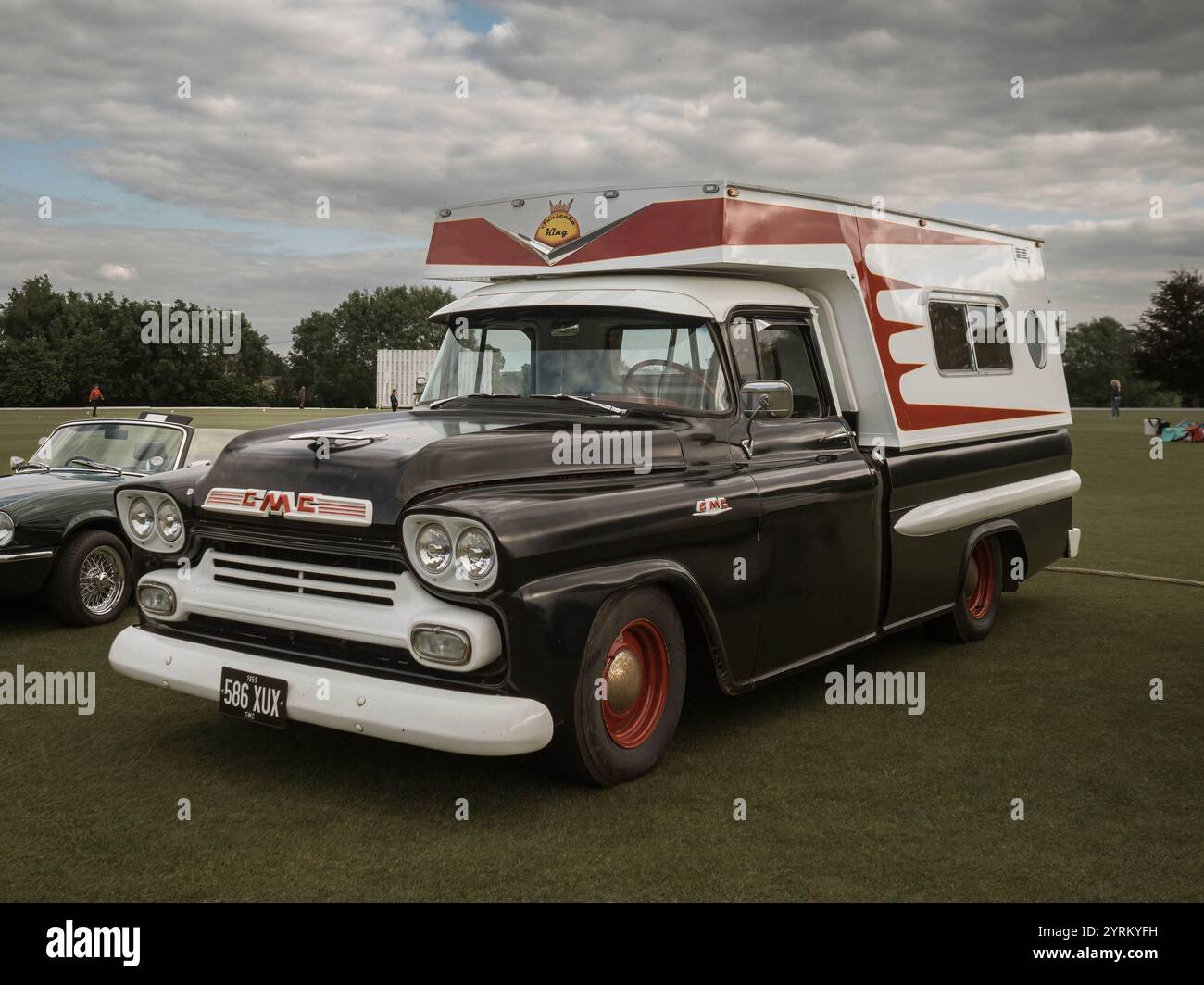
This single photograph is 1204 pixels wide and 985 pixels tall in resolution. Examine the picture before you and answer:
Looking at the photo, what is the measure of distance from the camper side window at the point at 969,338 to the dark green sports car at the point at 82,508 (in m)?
5.32

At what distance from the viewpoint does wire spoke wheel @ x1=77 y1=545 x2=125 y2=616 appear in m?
7.83

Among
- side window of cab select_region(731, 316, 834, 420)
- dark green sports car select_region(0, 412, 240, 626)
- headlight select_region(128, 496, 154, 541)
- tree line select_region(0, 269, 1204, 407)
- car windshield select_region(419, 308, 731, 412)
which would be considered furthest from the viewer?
tree line select_region(0, 269, 1204, 407)

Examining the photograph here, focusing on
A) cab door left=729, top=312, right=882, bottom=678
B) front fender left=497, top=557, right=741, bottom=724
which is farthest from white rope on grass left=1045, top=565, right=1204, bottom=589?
front fender left=497, top=557, right=741, bottom=724

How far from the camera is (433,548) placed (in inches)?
169

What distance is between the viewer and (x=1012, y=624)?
27.1 ft

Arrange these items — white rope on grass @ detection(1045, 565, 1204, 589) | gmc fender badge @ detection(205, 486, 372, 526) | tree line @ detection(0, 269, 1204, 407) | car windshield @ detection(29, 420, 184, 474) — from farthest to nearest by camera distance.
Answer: tree line @ detection(0, 269, 1204, 407), white rope on grass @ detection(1045, 565, 1204, 589), car windshield @ detection(29, 420, 184, 474), gmc fender badge @ detection(205, 486, 372, 526)

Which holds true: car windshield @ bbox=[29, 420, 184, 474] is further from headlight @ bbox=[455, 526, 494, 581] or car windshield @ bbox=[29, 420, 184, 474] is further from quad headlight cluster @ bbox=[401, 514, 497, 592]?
headlight @ bbox=[455, 526, 494, 581]

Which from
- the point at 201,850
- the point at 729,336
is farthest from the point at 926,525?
the point at 201,850

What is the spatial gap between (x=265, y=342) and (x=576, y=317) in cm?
8760

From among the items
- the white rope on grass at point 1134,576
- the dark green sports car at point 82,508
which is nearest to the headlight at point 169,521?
the dark green sports car at point 82,508

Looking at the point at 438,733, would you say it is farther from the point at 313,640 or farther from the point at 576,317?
the point at 576,317

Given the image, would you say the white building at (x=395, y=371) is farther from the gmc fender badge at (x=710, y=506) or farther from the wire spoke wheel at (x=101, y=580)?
the gmc fender badge at (x=710, y=506)

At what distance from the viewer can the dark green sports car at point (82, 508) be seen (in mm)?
7484

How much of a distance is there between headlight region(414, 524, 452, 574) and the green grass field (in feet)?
3.31
